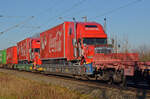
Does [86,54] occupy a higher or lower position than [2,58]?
lower

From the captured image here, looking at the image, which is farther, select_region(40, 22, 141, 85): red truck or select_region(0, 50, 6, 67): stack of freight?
select_region(0, 50, 6, 67): stack of freight

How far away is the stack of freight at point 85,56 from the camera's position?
39.7 ft

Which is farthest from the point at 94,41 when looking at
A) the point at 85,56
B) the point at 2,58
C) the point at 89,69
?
the point at 2,58

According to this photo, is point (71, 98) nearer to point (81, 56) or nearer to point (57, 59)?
point (81, 56)

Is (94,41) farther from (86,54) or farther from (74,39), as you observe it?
(74,39)

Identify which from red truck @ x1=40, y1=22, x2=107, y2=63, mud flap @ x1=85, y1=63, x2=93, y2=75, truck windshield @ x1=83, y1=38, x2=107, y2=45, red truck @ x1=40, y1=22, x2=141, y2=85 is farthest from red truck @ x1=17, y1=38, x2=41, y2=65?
mud flap @ x1=85, y1=63, x2=93, y2=75

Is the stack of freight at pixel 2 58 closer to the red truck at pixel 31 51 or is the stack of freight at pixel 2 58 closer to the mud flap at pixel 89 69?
the red truck at pixel 31 51

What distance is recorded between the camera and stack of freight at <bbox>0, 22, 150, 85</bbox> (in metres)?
12.1

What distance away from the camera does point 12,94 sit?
31.2 feet

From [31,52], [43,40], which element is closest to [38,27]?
[31,52]

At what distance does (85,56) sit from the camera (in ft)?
51.5

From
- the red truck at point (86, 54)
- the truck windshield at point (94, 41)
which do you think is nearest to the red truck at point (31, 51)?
the red truck at point (86, 54)

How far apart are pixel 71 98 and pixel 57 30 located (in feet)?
41.0

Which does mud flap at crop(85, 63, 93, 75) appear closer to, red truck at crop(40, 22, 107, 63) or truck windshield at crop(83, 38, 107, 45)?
red truck at crop(40, 22, 107, 63)
